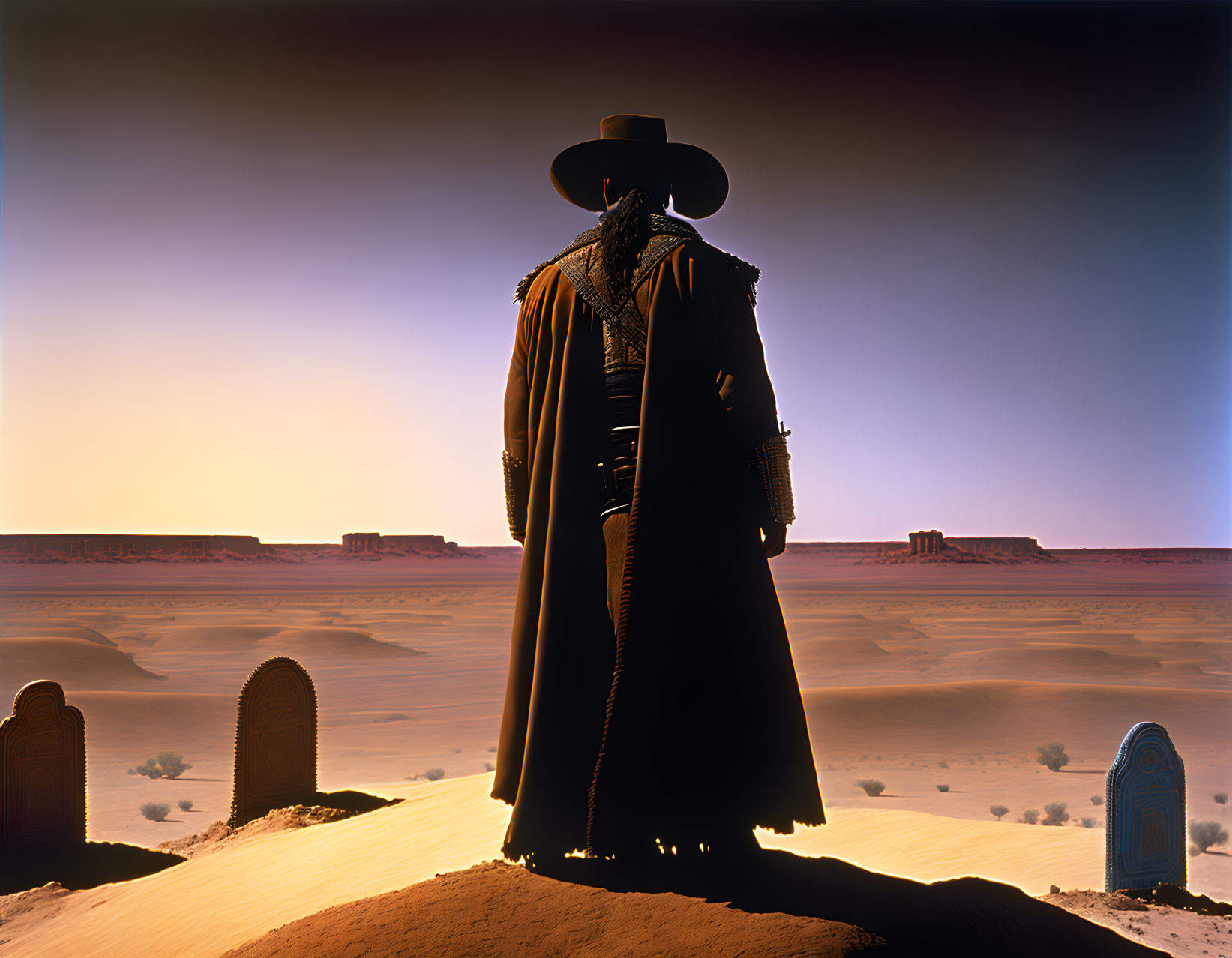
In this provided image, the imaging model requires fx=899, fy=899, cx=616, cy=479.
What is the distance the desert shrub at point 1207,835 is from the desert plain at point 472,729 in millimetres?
235

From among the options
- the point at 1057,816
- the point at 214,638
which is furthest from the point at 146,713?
the point at 214,638

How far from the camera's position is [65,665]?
2305 cm

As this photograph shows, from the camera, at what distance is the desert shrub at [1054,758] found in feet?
41.4

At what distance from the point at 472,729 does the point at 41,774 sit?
11.7 m

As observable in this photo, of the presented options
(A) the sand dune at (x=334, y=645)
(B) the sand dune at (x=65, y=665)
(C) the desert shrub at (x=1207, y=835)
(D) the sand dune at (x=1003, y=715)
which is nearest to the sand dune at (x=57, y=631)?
(A) the sand dune at (x=334, y=645)

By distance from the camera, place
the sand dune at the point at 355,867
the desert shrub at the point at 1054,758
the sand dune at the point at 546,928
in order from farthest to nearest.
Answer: the desert shrub at the point at 1054,758 → the sand dune at the point at 355,867 → the sand dune at the point at 546,928

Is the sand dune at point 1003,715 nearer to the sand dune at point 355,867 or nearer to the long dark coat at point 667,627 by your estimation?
the sand dune at point 355,867

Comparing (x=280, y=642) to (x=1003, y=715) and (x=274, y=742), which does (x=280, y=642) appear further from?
(x=274, y=742)

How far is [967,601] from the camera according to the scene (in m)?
58.5

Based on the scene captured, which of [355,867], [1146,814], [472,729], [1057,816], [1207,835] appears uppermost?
[1146,814]

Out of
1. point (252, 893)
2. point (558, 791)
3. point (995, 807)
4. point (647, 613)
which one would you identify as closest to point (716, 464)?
point (647, 613)

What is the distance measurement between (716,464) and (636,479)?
1.05ft

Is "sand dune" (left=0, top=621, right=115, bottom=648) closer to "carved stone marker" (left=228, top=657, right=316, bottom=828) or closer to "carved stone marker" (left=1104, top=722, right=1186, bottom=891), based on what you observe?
"carved stone marker" (left=228, top=657, right=316, bottom=828)

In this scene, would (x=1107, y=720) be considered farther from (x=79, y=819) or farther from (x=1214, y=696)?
(x=79, y=819)
